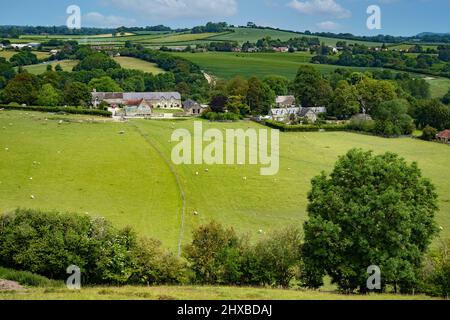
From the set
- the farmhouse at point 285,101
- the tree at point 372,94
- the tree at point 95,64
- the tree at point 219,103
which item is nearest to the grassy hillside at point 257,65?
the tree at point 95,64

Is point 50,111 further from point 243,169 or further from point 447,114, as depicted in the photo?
point 447,114

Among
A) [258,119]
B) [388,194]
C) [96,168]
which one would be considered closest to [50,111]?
[258,119]

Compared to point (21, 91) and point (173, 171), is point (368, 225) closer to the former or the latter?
point (173, 171)

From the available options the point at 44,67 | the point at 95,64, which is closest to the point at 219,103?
the point at 95,64

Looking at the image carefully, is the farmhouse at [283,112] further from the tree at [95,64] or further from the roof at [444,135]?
the tree at [95,64]

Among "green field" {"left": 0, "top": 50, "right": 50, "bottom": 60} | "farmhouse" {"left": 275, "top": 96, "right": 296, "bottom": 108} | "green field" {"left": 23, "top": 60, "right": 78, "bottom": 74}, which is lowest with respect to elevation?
"farmhouse" {"left": 275, "top": 96, "right": 296, "bottom": 108}

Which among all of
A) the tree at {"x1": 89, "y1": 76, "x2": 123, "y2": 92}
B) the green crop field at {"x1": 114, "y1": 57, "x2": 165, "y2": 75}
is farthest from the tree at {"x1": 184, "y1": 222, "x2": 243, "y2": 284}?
the green crop field at {"x1": 114, "y1": 57, "x2": 165, "y2": 75}

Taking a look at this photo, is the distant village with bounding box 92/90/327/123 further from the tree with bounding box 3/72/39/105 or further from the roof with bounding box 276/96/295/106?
the tree with bounding box 3/72/39/105
